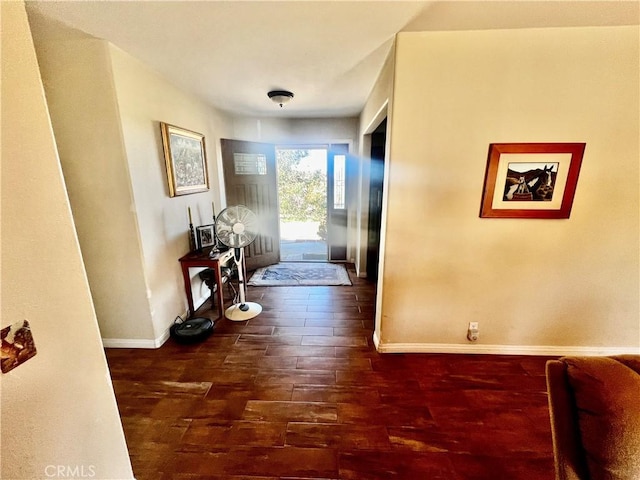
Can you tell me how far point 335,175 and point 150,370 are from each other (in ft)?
11.3

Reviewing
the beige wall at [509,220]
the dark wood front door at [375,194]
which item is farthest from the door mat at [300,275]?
the beige wall at [509,220]

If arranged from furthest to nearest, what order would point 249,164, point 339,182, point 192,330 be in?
point 339,182, point 249,164, point 192,330

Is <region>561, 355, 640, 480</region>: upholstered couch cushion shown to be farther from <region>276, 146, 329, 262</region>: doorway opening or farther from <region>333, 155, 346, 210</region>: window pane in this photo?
<region>276, 146, 329, 262</region>: doorway opening

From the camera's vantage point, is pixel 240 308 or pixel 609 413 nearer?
pixel 609 413

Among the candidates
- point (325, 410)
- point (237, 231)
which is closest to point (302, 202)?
point (237, 231)

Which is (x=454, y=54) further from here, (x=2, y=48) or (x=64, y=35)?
(x=64, y=35)

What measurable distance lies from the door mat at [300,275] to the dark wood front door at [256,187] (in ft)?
0.92

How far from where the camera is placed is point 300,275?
396cm

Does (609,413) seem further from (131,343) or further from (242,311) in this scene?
(131,343)

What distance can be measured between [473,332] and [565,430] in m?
1.46

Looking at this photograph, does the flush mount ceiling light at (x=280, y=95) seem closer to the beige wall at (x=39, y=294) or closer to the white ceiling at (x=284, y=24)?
the white ceiling at (x=284, y=24)

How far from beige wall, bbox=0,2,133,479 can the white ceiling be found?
0.98 meters

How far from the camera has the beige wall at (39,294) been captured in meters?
0.75

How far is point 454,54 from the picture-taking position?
1.72 m
